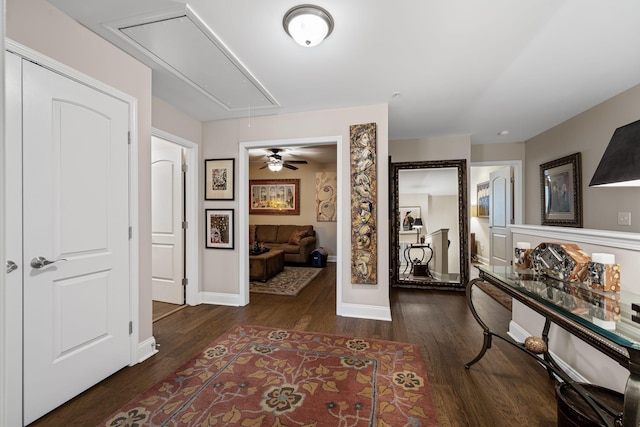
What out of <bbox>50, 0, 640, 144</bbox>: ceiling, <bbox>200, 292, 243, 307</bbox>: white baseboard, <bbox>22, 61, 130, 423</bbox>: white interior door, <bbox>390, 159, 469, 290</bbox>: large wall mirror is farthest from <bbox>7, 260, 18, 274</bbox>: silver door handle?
<bbox>390, 159, 469, 290</bbox>: large wall mirror

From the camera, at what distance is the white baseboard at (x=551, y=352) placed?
74.0 inches

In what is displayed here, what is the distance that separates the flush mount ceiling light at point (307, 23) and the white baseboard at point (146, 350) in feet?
9.02

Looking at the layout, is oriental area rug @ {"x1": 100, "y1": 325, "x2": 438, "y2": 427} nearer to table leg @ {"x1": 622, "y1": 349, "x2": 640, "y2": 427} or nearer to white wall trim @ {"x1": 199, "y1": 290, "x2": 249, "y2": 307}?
table leg @ {"x1": 622, "y1": 349, "x2": 640, "y2": 427}

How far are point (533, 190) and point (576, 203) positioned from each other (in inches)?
39.5

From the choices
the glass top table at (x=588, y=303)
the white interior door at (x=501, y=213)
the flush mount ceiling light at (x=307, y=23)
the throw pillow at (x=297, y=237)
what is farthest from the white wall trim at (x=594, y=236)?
the throw pillow at (x=297, y=237)

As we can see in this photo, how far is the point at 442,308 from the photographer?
353cm

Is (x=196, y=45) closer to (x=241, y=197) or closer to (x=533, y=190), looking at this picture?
(x=241, y=197)

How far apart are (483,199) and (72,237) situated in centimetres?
703

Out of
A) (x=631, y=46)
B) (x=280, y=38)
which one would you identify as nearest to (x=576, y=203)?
(x=631, y=46)

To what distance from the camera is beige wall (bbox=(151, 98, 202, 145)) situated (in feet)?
9.77

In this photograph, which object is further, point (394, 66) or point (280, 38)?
point (394, 66)

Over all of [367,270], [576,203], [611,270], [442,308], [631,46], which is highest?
[631,46]

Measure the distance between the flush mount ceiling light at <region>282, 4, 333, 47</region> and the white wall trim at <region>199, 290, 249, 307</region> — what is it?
3087mm

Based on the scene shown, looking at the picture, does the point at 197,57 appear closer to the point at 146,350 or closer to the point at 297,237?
the point at 146,350
